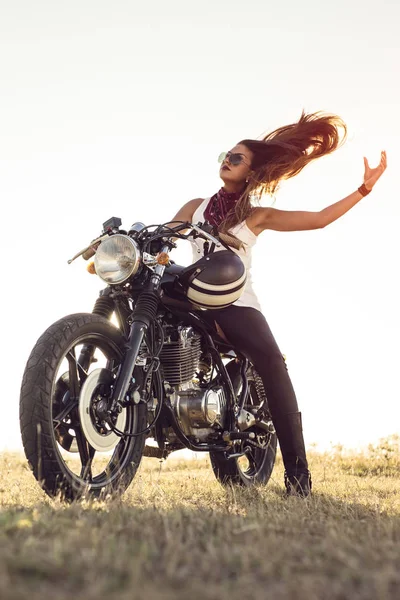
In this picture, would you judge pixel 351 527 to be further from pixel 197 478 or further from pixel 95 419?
pixel 197 478

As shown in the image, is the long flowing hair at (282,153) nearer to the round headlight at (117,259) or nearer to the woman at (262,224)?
the woman at (262,224)

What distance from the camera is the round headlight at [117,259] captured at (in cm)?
394

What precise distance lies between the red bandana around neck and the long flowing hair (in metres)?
0.11

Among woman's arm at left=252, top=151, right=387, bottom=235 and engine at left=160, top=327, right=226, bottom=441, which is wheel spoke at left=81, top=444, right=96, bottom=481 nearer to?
engine at left=160, top=327, right=226, bottom=441

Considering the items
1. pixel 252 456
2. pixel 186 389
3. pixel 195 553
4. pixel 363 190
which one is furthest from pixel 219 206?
pixel 195 553

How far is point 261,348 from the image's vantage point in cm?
476

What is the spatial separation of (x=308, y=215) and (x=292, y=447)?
1.62m

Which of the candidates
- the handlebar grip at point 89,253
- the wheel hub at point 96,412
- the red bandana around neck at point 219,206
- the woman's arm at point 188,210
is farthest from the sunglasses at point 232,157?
the wheel hub at point 96,412

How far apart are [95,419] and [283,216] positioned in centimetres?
212

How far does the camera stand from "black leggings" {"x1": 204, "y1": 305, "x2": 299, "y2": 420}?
4707mm

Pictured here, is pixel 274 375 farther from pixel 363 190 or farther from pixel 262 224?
pixel 363 190

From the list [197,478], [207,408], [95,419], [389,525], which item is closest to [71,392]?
[95,419]

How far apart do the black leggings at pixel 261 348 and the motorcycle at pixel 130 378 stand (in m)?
0.13

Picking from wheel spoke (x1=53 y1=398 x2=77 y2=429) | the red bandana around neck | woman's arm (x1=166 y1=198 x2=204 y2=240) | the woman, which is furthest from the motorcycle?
woman's arm (x1=166 y1=198 x2=204 y2=240)
